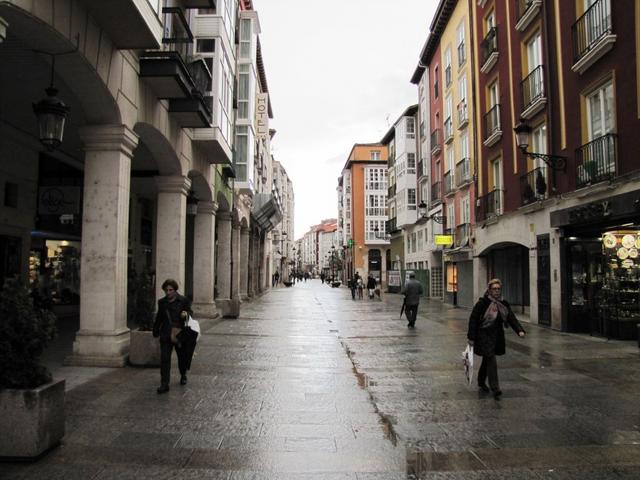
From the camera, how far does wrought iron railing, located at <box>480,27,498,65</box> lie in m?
20.7

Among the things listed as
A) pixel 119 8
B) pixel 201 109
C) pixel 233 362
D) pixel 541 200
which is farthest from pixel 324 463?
pixel 541 200

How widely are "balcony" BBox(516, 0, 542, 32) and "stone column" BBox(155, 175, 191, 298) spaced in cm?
1230

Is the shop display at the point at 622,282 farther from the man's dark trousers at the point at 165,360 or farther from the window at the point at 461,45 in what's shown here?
the window at the point at 461,45

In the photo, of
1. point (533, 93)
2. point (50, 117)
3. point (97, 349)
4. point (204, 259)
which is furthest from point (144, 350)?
point (533, 93)

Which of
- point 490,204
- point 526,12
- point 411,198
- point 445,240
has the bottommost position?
point 445,240

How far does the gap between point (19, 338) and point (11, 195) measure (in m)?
10.8

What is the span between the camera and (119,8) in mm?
7629

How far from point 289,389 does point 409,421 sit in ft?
7.23

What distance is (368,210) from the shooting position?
69625 mm

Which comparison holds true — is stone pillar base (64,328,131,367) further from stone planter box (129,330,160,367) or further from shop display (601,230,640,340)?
shop display (601,230,640,340)

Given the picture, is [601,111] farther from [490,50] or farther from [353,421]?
[353,421]

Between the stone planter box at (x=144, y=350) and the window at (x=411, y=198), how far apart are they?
32530 mm

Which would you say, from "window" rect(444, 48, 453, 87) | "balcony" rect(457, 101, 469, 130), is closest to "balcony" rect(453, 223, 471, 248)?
"balcony" rect(457, 101, 469, 130)

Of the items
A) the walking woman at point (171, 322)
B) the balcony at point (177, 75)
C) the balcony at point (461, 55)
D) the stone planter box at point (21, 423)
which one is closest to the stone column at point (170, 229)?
the balcony at point (177, 75)
